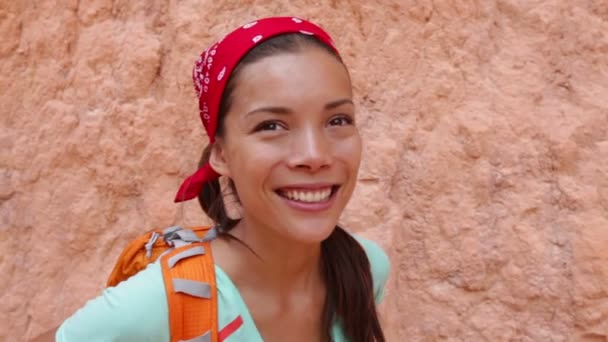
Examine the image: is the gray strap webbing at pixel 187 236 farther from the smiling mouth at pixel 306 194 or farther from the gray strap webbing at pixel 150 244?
the smiling mouth at pixel 306 194

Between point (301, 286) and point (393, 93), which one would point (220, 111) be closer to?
point (301, 286)

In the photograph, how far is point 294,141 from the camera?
3.88 ft

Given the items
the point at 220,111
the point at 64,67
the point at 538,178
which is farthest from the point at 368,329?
the point at 64,67

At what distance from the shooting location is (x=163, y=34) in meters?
2.16

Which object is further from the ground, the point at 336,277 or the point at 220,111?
the point at 220,111

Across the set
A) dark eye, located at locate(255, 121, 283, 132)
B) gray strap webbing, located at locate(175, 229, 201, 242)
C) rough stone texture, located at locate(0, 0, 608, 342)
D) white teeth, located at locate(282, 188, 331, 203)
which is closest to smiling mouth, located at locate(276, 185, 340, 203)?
white teeth, located at locate(282, 188, 331, 203)

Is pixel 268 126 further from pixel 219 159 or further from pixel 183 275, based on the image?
pixel 183 275

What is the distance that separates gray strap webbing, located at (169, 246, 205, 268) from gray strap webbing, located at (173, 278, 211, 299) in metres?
0.04

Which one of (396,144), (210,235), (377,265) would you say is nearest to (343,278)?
(377,265)

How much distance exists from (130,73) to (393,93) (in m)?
0.80

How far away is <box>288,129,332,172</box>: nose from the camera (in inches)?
45.8

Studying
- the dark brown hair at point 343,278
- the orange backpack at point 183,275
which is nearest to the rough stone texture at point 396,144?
the dark brown hair at point 343,278

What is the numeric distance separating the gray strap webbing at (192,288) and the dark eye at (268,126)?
0.28 meters

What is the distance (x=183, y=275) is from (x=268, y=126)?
0.29 meters
